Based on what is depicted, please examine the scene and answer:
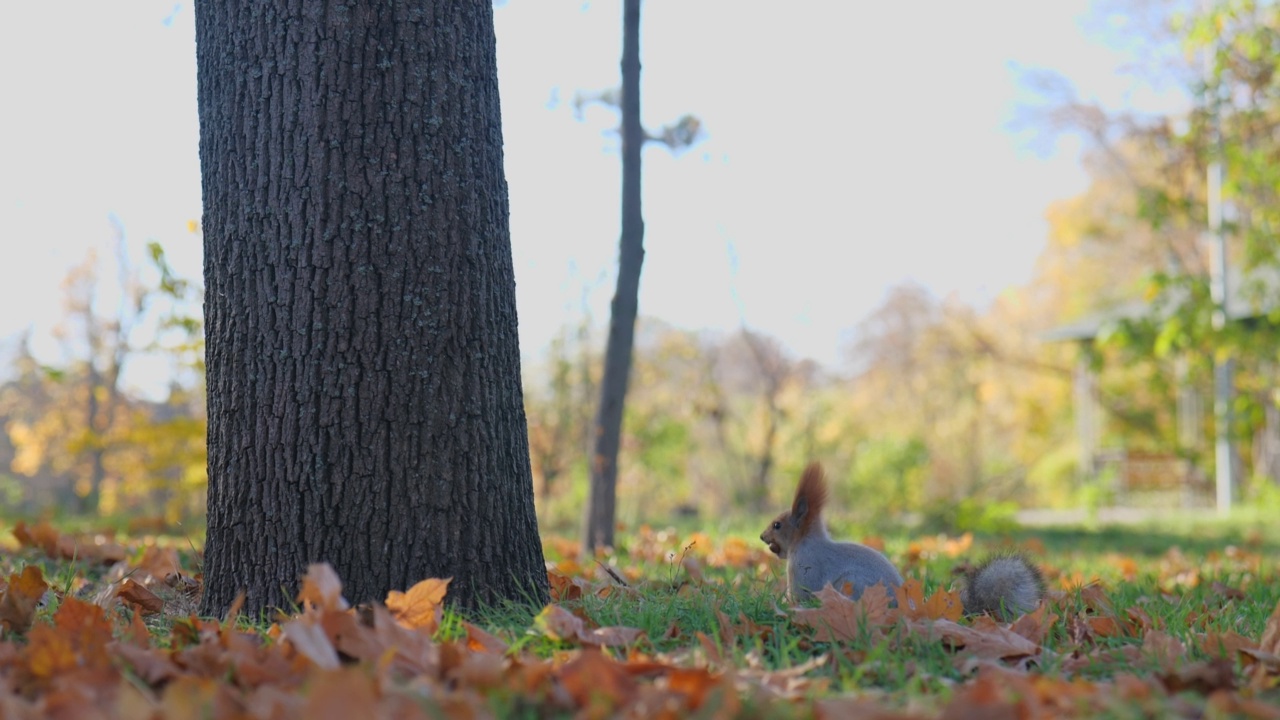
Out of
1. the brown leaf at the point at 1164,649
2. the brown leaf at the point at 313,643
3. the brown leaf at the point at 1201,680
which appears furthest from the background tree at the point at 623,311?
the brown leaf at the point at 1201,680

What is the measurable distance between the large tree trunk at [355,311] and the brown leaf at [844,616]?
2.57 ft

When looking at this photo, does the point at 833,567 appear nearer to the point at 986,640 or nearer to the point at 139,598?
the point at 986,640

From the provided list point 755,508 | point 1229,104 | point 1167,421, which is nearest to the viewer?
point 1229,104

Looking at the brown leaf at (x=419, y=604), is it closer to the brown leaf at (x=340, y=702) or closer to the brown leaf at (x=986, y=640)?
the brown leaf at (x=340, y=702)

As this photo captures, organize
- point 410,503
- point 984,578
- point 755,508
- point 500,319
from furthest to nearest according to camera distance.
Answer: point 755,508 < point 984,578 < point 500,319 < point 410,503

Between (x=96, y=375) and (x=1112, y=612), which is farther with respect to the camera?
(x=96, y=375)

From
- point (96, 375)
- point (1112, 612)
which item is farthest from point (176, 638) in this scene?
point (96, 375)

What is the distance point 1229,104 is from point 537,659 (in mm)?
9977

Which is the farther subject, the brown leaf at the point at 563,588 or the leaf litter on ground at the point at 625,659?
→ the brown leaf at the point at 563,588

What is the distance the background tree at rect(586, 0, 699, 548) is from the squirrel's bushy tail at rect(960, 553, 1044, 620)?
3105mm

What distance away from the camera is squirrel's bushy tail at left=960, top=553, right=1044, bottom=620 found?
2.94m

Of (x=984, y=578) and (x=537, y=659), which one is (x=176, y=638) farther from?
(x=984, y=578)

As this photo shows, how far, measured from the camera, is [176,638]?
7.45 ft

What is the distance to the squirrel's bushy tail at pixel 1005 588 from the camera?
2938 millimetres
